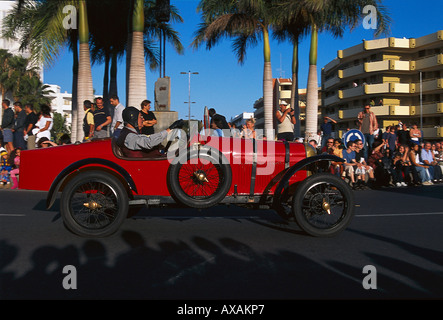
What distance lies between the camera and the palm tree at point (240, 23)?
2062 cm

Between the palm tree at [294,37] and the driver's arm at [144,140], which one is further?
the palm tree at [294,37]

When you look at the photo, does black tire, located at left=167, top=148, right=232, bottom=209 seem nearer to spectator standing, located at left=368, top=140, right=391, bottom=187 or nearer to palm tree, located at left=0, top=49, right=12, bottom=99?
spectator standing, located at left=368, top=140, right=391, bottom=187

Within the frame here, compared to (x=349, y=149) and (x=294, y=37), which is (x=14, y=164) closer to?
(x=349, y=149)

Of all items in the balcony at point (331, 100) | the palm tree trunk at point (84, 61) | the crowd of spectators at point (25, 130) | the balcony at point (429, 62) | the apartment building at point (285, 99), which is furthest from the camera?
the balcony at point (331, 100)

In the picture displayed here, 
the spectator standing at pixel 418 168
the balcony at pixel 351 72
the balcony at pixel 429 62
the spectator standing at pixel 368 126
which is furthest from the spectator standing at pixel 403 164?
the balcony at pixel 351 72

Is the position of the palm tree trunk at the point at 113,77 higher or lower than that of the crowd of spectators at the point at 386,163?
higher

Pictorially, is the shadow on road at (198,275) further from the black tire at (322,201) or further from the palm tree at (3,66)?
the palm tree at (3,66)

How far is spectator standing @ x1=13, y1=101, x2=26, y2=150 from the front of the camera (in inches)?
500

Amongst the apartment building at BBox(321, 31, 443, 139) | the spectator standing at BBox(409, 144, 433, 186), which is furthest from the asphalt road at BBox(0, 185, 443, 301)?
the apartment building at BBox(321, 31, 443, 139)

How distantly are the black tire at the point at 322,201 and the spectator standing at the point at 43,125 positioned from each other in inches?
363

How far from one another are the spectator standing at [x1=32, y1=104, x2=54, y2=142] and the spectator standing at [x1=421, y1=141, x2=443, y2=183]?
38.0 ft

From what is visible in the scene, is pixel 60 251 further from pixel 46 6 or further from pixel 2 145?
pixel 46 6

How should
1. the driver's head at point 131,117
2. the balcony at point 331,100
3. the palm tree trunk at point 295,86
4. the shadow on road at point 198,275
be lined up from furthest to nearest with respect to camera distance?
1. the balcony at point 331,100
2. the palm tree trunk at point 295,86
3. the driver's head at point 131,117
4. the shadow on road at point 198,275

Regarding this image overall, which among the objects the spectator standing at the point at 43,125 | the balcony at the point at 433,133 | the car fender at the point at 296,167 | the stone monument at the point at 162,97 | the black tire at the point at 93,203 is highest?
the balcony at the point at 433,133
